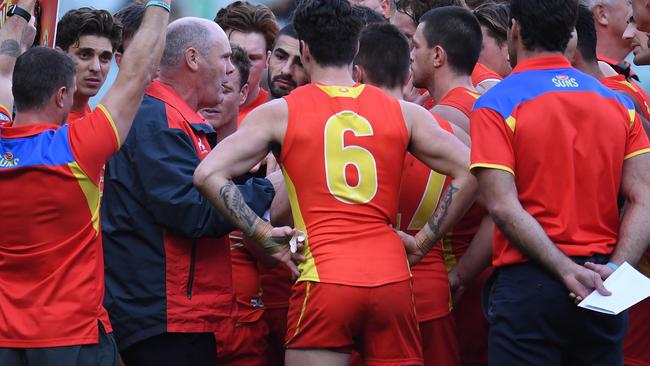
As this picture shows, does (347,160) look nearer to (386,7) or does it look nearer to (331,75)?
(331,75)

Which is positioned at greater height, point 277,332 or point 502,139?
point 502,139

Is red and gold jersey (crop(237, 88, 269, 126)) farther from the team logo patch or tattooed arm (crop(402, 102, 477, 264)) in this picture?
the team logo patch

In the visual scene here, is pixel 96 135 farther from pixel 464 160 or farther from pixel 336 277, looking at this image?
pixel 464 160

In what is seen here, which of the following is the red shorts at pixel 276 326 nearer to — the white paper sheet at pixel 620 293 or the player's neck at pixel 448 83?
the player's neck at pixel 448 83

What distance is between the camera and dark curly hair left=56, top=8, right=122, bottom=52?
7.68 metres

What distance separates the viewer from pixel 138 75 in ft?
16.1

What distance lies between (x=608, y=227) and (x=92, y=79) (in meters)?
4.18

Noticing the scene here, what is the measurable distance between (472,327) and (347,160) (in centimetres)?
172

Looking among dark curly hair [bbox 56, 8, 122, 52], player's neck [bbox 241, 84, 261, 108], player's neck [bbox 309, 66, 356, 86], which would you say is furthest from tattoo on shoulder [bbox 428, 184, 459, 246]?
dark curly hair [bbox 56, 8, 122, 52]

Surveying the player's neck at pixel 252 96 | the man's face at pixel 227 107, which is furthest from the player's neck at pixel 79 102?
the player's neck at pixel 252 96

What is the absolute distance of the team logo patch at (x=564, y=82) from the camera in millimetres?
4816

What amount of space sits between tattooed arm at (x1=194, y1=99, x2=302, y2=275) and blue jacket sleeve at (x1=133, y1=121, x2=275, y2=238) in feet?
0.95

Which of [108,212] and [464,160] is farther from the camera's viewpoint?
[108,212]

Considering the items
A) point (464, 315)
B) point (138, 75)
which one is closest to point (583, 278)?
point (464, 315)
